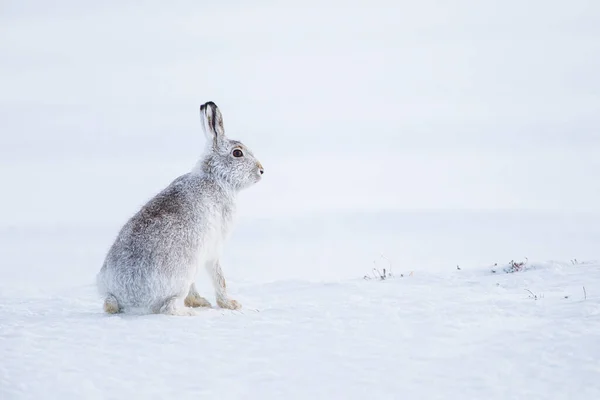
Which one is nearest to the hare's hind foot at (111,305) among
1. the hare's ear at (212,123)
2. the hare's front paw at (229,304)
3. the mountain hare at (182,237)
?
the mountain hare at (182,237)

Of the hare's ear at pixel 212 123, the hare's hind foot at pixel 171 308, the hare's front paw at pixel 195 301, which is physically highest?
the hare's ear at pixel 212 123

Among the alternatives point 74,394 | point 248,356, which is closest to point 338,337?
point 248,356

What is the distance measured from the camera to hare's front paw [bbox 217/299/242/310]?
33.0ft

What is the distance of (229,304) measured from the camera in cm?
1008

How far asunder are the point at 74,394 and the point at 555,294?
649cm

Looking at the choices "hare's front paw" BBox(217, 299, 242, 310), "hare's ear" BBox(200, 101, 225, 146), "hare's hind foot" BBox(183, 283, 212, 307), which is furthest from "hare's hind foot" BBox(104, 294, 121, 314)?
"hare's ear" BBox(200, 101, 225, 146)

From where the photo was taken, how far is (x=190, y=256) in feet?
30.2

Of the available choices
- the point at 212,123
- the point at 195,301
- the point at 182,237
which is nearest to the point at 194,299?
the point at 195,301

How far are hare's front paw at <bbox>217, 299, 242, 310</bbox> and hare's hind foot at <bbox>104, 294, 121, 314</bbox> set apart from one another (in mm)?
1450

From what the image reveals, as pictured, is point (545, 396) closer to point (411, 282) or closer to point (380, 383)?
point (380, 383)

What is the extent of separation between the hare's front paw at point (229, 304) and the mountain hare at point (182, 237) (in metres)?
0.01

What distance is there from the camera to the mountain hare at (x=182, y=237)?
898 cm

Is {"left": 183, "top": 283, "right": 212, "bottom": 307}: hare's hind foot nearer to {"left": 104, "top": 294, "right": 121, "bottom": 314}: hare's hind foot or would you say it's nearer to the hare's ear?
{"left": 104, "top": 294, "right": 121, "bottom": 314}: hare's hind foot

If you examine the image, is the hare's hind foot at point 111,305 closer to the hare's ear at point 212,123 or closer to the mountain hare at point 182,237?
the mountain hare at point 182,237
